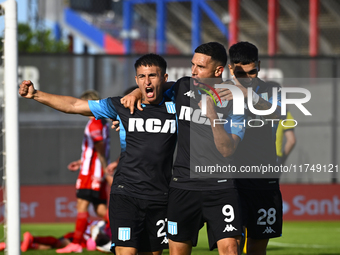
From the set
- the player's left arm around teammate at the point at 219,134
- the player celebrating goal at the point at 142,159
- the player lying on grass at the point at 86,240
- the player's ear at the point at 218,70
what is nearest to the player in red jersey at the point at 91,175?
the player lying on grass at the point at 86,240

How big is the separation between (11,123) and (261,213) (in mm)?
2219

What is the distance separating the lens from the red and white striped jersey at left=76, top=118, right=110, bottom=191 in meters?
6.59

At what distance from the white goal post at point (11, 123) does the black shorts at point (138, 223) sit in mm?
780

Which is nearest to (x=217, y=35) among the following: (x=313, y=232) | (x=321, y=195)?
(x=321, y=195)

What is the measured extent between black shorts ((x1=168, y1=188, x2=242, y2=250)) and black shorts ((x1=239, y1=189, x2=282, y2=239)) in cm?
57

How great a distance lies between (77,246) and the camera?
21.5ft

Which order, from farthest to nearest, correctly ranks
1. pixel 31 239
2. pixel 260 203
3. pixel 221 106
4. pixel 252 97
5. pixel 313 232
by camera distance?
pixel 313 232
pixel 31 239
pixel 260 203
pixel 252 97
pixel 221 106

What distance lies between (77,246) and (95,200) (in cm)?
65

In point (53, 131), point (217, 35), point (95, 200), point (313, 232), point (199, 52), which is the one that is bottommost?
point (313, 232)

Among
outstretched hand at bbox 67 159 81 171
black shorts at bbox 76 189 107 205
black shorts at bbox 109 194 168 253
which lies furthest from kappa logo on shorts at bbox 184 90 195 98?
outstretched hand at bbox 67 159 81 171

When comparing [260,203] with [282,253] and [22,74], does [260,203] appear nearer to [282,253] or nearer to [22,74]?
[282,253]

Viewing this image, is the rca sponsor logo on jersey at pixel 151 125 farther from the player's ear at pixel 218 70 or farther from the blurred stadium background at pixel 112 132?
the blurred stadium background at pixel 112 132

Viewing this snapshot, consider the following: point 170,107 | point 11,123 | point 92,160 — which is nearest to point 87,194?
point 92,160

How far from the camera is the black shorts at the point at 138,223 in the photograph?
155 inches
